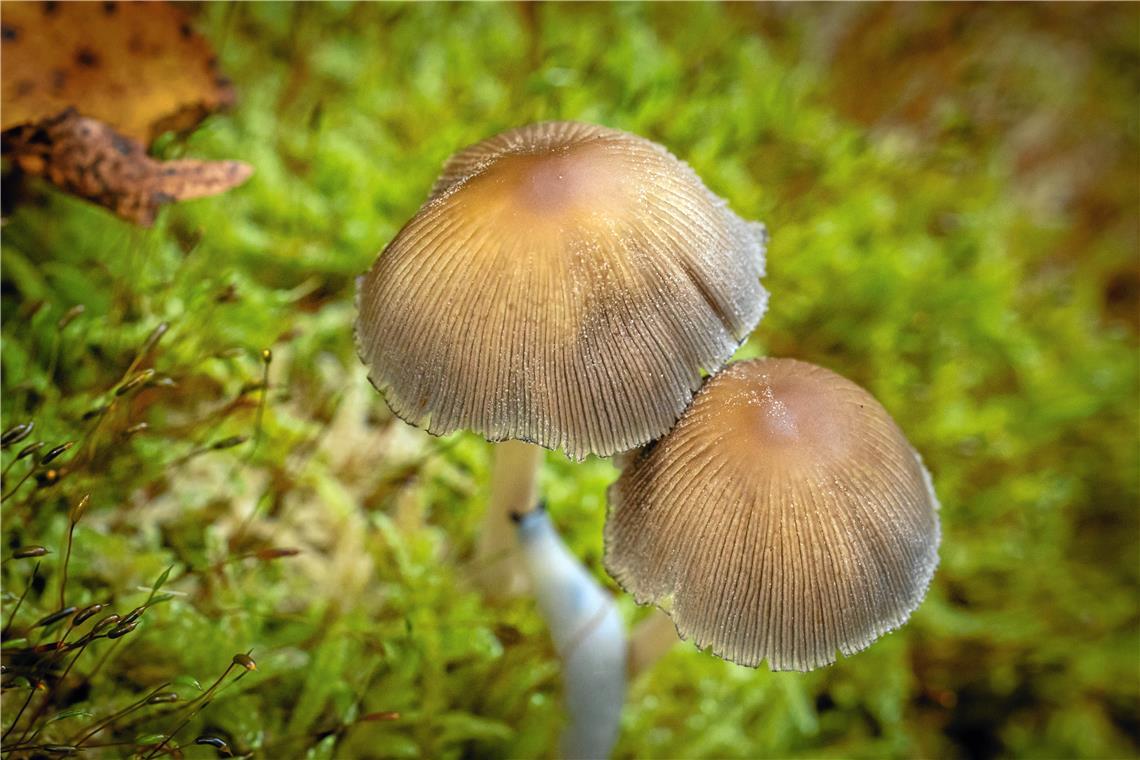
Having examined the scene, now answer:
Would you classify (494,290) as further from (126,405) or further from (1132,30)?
(1132,30)

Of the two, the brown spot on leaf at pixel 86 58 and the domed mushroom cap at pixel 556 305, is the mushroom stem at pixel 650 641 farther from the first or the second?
the brown spot on leaf at pixel 86 58

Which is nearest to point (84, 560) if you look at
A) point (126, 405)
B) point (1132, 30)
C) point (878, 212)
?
point (126, 405)

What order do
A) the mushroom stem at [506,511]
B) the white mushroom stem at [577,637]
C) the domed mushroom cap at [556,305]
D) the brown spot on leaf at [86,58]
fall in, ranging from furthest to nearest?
the brown spot on leaf at [86,58], the white mushroom stem at [577,637], the mushroom stem at [506,511], the domed mushroom cap at [556,305]

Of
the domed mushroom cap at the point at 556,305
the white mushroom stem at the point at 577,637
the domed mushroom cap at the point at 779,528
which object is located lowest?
the white mushroom stem at the point at 577,637

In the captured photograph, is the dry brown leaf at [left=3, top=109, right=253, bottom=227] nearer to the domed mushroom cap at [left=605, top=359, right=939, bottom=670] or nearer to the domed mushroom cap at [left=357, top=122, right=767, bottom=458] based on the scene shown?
the domed mushroom cap at [left=357, top=122, right=767, bottom=458]

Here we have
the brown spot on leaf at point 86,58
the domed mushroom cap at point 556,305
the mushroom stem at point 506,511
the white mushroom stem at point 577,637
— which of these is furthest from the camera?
the brown spot on leaf at point 86,58

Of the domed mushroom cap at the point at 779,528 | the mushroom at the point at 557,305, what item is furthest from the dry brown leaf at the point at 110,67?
the domed mushroom cap at the point at 779,528
